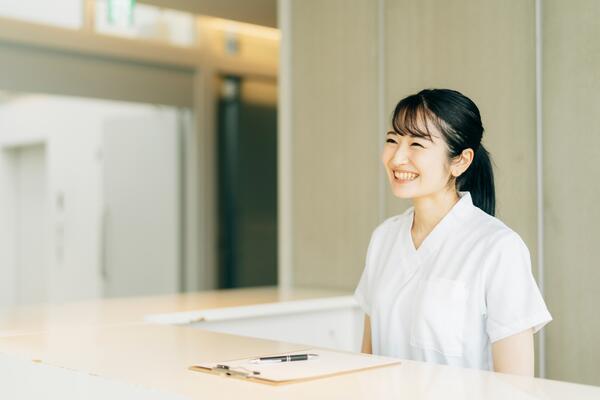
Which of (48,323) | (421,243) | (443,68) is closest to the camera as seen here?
(421,243)

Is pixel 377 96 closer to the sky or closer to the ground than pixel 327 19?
closer to the ground

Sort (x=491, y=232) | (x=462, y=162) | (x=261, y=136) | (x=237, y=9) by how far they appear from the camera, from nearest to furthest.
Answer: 1. (x=491, y=232)
2. (x=462, y=162)
3. (x=237, y=9)
4. (x=261, y=136)

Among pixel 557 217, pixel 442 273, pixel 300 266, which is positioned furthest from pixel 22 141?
pixel 442 273

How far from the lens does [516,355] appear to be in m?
1.95

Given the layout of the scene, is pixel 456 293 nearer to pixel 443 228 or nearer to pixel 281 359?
pixel 443 228

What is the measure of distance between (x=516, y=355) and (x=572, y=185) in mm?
1261

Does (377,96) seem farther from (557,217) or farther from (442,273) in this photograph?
(442,273)

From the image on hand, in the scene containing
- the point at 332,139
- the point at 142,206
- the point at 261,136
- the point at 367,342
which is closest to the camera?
the point at 367,342

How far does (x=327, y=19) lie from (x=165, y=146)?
2424 millimetres

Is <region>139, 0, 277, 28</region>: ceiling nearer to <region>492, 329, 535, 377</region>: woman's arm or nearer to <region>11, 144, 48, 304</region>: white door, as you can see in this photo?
<region>11, 144, 48, 304</region>: white door

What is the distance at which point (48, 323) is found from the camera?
8.84 feet

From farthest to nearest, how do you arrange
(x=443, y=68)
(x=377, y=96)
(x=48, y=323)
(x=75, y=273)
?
(x=75, y=273) < (x=377, y=96) < (x=443, y=68) < (x=48, y=323)

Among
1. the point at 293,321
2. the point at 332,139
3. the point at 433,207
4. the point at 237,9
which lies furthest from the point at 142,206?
the point at 433,207

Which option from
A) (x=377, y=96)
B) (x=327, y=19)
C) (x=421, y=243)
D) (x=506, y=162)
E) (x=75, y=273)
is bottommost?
(x=75, y=273)
